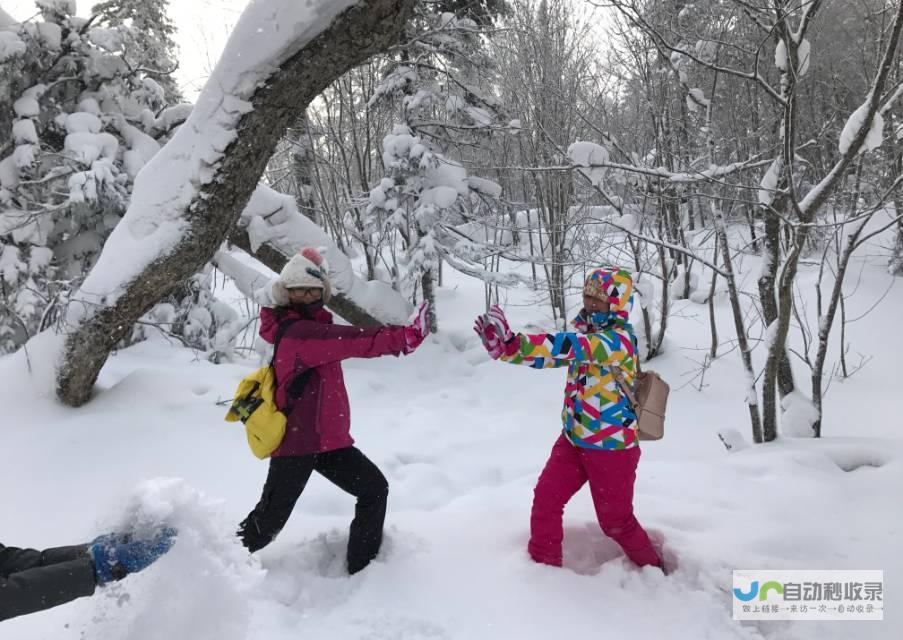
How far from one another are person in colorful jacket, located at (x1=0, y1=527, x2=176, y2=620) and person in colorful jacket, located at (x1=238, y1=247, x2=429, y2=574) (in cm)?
82

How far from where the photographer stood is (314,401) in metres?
2.70

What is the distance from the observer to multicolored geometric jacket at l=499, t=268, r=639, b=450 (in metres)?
2.65

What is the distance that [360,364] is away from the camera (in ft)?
25.5

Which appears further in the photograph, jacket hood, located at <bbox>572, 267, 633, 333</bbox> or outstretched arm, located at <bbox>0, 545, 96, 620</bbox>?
jacket hood, located at <bbox>572, 267, 633, 333</bbox>

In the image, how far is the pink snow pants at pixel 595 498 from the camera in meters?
2.67

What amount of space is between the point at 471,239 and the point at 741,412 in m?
4.73

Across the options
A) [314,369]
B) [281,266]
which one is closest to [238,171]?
[314,369]

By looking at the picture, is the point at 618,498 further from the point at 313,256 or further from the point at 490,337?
the point at 313,256

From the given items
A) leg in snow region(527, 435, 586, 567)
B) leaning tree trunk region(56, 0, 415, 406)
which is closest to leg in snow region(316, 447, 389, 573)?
leg in snow region(527, 435, 586, 567)

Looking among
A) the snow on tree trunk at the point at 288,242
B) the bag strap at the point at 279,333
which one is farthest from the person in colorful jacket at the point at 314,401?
the snow on tree trunk at the point at 288,242

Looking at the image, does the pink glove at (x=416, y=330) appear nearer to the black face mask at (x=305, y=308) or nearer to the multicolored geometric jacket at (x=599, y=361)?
the multicolored geometric jacket at (x=599, y=361)

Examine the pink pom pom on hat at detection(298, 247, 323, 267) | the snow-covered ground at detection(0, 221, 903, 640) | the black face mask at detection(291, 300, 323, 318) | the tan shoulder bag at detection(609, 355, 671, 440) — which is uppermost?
the pink pom pom on hat at detection(298, 247, 323, 267)

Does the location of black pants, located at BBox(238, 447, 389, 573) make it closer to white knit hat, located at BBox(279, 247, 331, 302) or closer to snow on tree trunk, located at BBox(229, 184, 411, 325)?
white knit hat, located at BBox(279, 247, 331, 302)

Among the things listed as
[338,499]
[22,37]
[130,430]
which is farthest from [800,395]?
[22,37]
